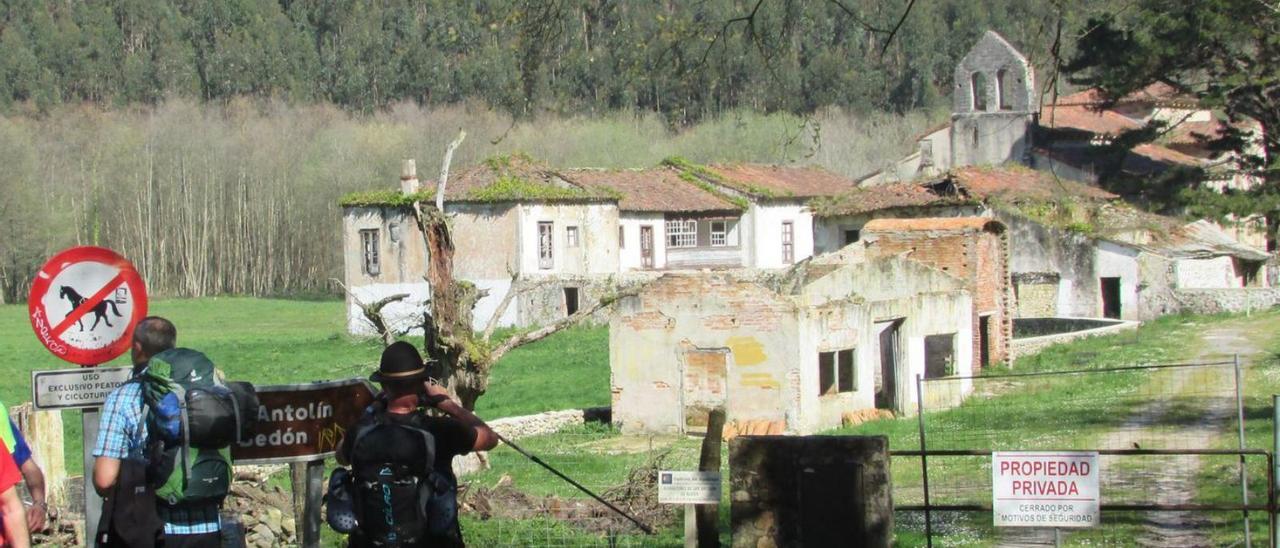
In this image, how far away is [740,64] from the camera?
41.9 ft

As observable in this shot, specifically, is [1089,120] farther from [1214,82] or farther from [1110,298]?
[1214,82]

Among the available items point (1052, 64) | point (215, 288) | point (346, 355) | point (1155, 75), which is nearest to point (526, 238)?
point (346, 355)

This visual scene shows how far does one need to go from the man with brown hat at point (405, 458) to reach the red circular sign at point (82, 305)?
2202 millimetres

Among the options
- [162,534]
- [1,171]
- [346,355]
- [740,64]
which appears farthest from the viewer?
[1,171]

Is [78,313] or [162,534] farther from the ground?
[78,313]

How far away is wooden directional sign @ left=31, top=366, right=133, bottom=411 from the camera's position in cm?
838

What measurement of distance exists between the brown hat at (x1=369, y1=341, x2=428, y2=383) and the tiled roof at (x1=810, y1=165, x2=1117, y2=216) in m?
41.4

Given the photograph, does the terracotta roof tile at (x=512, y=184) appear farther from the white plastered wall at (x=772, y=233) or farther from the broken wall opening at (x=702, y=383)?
the broken wall opening at (x=702, y=383)

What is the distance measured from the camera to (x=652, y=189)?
6022cm

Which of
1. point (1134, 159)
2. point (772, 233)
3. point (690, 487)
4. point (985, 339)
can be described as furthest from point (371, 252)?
point (690, 487)

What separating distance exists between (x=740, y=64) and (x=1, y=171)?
73149mm

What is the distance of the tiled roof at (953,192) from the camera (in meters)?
47.7

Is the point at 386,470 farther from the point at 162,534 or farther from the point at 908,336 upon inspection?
the point at 908,336

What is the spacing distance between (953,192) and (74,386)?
41.5 m
